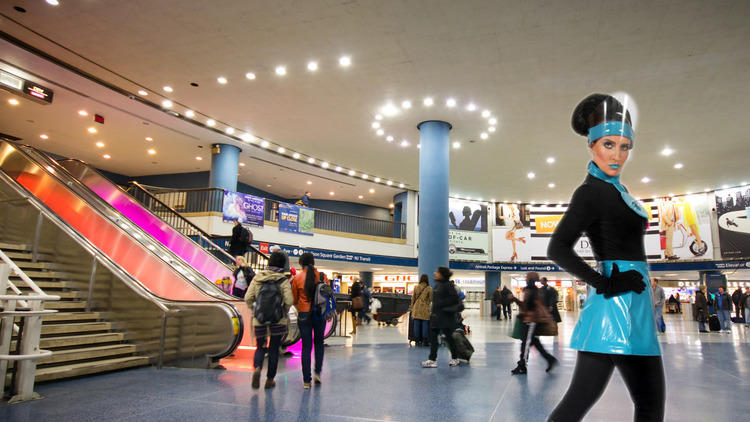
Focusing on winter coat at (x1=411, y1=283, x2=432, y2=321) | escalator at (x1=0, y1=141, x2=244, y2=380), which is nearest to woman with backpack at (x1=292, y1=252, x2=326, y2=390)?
escalator at (x1=0, y1=141, x2=244, y2=380)

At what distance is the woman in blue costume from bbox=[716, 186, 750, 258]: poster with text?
86.1 feet

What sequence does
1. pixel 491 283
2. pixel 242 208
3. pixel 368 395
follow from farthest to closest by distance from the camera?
pixel 491 283
pixel 242 208
pixel 368 395

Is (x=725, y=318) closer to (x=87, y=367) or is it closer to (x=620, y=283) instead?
(x=620, y=283)

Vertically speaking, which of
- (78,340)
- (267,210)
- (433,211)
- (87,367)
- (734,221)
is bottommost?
(87,367)

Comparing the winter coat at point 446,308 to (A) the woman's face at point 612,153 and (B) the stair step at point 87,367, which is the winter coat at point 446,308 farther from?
(A) the woman's face at point 612,153

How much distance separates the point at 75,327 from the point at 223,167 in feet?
40.5

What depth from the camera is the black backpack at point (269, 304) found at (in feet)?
16.8

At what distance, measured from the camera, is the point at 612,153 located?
6.11 feet

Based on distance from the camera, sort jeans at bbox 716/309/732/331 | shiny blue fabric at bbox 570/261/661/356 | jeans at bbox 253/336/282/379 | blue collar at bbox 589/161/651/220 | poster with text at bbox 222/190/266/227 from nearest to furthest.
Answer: shiny blue fabric at bbox 570/261/661/356, blue collar at bbox 589/161/651/220, jeans at bbox 253/336/282/379, jeans at bbox 716/309/732/331, poster with text at bbox 222/190/266/227

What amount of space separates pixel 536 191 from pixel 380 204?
32.0ft

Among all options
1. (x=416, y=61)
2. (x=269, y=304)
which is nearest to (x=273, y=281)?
(x=269, y=304)

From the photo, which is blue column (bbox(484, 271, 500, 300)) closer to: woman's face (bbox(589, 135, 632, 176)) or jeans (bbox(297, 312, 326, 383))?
jeans (bbox(297, 312, 326, 383))

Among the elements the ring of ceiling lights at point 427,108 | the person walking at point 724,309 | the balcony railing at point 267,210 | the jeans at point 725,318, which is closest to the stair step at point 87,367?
the ring of ceiling lights at point 427,108

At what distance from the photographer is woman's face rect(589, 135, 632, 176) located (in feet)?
6.04
